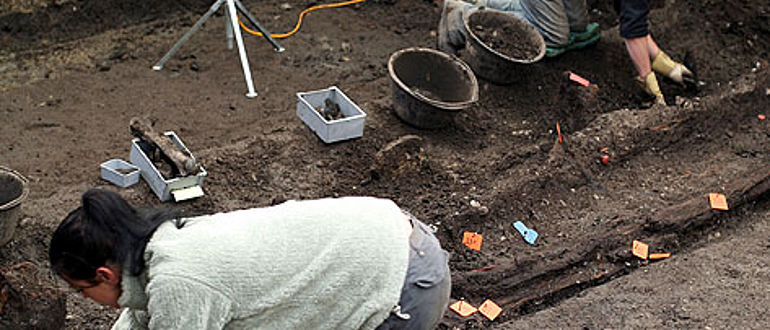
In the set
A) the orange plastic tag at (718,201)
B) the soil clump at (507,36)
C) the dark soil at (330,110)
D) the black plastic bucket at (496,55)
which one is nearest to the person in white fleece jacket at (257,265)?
the dark soil at (330,110)

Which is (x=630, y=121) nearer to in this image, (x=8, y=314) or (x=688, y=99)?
(x=688, y=99)

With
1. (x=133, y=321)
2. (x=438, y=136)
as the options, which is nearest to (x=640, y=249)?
(x=438, y=136)

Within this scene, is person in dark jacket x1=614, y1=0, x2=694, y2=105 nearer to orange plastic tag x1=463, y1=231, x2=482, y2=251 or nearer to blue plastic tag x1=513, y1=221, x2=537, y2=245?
blue plastic tag x1=513, y1=221, x2=537, y2=245

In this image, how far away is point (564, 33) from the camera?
5.90 meters

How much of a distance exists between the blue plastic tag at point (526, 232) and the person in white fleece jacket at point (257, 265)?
1672 mm

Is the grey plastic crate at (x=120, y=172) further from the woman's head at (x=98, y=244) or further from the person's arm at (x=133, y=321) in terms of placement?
the woman's head at (x=98, y=244)

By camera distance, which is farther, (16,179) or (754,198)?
(754,198)

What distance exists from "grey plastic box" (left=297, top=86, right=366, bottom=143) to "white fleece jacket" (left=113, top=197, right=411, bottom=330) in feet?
7.02

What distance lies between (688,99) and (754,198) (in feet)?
3.22

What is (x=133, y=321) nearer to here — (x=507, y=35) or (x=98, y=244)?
(x=98, y=244)

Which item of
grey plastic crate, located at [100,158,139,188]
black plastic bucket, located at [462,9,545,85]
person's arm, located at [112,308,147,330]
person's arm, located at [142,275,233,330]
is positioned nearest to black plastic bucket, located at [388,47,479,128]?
black plastic bucket, located at [462,9,545,85]

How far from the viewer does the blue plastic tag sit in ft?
14.1

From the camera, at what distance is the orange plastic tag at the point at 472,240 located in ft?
13.8

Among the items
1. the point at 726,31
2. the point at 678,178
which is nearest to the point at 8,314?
the point at 678,178
